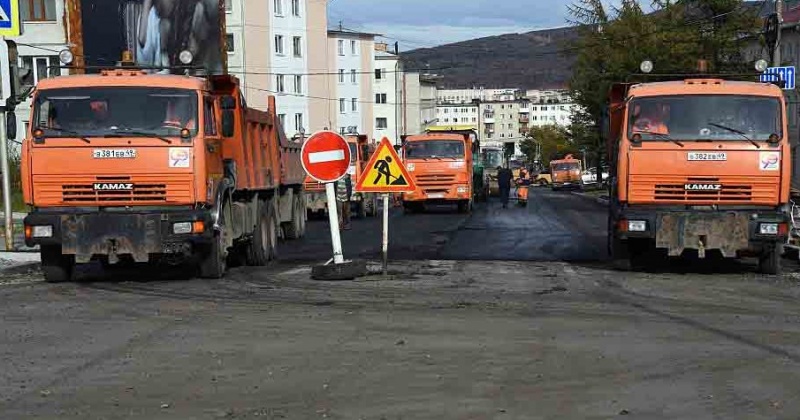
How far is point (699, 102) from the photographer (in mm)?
15078

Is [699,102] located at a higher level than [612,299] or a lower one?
higher

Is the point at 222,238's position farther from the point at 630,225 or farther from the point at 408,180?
the point at 630,225

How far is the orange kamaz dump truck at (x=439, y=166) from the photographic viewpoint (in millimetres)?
35500

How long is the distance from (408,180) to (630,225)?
3133 millimetres

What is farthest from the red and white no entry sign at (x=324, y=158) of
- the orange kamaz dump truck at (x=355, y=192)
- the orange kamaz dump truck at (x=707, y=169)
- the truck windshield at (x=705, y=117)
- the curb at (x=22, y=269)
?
the orange kamaz dump truck at (x=355, y=192)

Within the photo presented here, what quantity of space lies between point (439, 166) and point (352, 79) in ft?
213

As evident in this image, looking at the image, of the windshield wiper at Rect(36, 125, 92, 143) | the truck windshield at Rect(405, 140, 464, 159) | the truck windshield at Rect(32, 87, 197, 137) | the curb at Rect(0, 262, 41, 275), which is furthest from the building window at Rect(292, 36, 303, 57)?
the windshield wiper at Rect(36, 125, 92, 143)

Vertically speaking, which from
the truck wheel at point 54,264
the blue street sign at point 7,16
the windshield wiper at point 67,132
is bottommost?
the truck wheel at point 54,264

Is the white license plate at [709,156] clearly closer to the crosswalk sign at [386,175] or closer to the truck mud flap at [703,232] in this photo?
the truck mud flap at [703,232]

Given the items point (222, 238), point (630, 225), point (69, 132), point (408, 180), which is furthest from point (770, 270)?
point (69, 132)

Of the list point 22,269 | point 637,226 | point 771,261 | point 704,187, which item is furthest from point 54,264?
point 771,261

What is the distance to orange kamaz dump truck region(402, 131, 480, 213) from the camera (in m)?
35.5

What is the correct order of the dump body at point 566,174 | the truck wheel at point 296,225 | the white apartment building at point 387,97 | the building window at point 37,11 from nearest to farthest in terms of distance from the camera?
the truck wheel at point 296,225 → the building window at point 37,11 → the dump body at point 566,174 → the white apartment building at point 387,97

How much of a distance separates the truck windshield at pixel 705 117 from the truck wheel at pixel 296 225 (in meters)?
10.6
